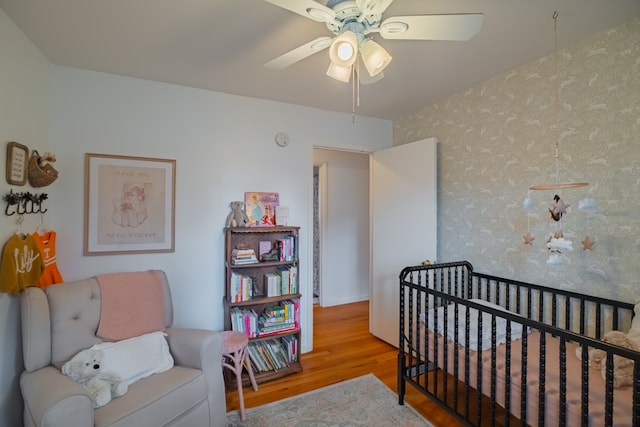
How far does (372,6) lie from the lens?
44.7 inches

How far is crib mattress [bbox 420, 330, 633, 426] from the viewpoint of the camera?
1.24 metres

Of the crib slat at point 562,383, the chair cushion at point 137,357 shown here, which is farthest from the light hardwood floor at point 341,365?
the crib slat at point 562,383

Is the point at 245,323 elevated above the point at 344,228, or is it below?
below

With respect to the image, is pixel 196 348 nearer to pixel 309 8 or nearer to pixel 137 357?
pixel 137 357

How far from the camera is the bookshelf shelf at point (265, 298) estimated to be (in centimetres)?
232

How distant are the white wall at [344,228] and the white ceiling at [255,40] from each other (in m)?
1.87

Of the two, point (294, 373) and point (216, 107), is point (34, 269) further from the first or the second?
point (294, 373)

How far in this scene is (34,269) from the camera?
1689 millimetres

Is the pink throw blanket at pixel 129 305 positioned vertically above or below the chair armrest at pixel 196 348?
above

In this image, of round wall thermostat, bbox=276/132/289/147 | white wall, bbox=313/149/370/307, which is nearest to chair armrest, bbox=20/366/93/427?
round wall thermostat, bbox=276/132/289/147

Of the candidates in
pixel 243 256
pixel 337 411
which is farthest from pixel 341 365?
pixel 243 256

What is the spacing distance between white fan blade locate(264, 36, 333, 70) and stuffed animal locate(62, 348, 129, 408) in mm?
1748

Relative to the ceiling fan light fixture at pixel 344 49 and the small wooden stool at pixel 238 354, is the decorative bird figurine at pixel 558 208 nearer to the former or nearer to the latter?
the ceiling fan light fixture at pixel 344 49

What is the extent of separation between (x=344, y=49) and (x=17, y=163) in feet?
6.14
